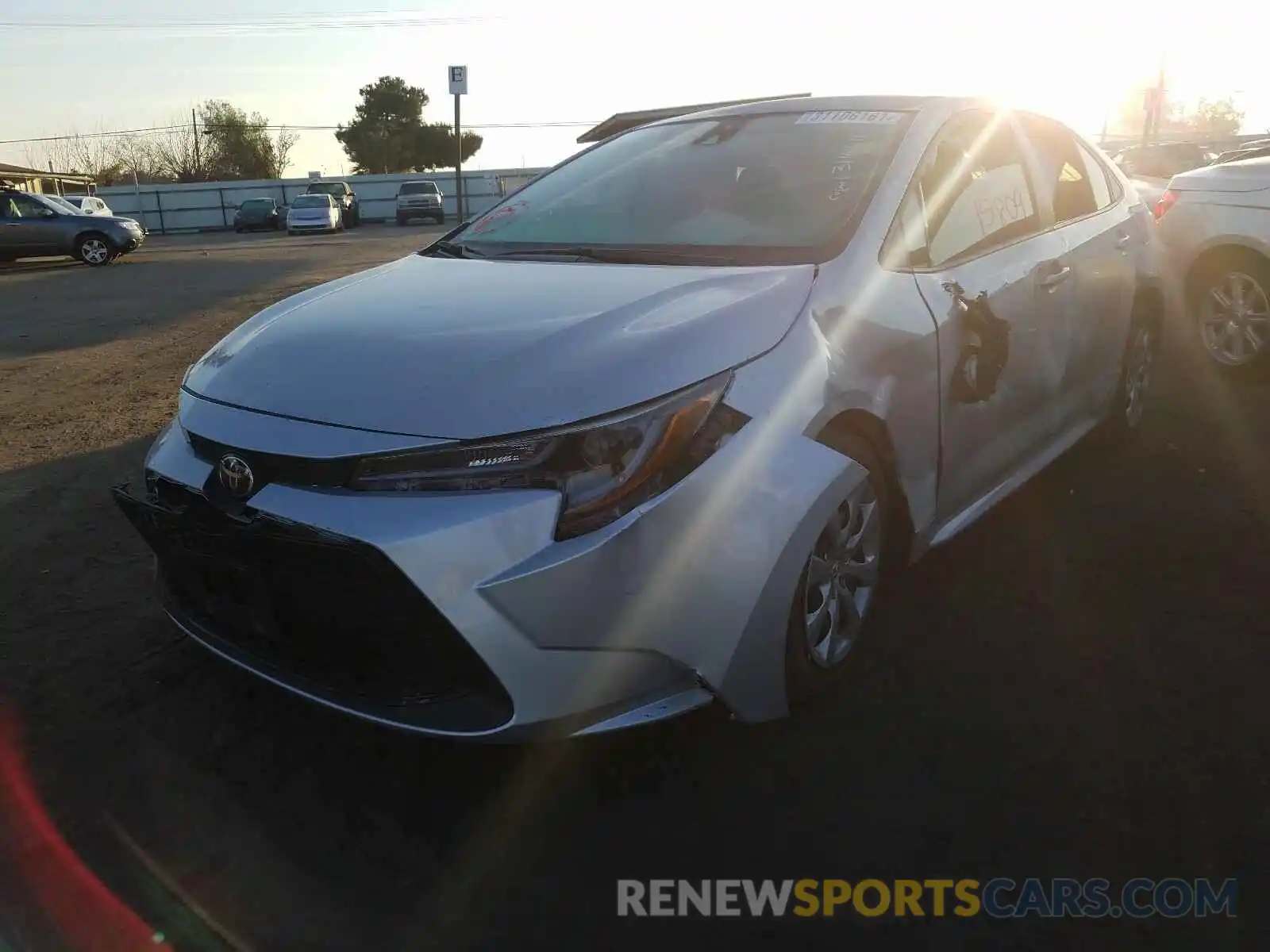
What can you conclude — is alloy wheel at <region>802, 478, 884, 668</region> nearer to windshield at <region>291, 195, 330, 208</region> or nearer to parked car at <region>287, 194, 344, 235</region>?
parked car at <region>287, 194, 344, 235</region>

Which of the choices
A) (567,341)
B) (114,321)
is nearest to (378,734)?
(567,341)

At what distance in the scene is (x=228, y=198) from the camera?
153ft

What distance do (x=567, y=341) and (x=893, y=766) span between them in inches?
50.9

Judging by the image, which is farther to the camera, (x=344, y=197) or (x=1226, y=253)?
(x=344, y=197)

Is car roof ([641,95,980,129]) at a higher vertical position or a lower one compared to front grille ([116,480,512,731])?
higher

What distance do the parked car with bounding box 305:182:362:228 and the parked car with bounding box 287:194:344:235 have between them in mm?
3953

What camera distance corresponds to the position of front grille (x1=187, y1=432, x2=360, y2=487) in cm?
218

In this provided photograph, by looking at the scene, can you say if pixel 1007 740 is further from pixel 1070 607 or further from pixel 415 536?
pixel 415 536

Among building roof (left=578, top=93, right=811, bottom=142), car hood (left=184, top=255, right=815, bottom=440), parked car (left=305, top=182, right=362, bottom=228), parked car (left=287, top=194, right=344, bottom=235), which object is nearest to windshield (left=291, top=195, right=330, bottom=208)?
parked car (left=287, top=194, right=344, bottom=235)

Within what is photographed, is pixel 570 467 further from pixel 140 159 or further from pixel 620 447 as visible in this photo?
pixel 140 159

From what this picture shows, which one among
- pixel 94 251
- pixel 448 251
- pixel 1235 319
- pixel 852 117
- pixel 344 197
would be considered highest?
pixel 852 117

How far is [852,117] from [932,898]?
98.4 inches

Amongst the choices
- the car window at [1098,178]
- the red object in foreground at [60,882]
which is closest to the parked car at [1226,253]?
the car window at [1098,178]

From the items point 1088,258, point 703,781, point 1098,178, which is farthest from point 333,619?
point 1098,178
